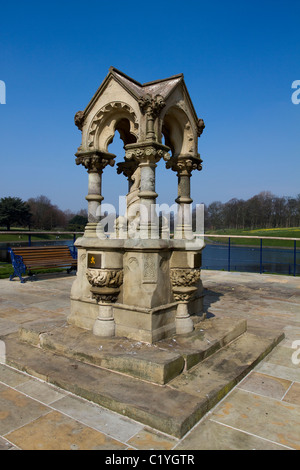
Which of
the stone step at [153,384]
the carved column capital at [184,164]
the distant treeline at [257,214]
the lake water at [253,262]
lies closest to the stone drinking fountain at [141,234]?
the carved column capital at [184,164]

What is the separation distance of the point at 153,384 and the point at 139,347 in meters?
0.56

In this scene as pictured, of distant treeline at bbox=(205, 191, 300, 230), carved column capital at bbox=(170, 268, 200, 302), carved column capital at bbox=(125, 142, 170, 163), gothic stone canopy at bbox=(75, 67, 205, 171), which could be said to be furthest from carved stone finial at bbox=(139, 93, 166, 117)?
distant treeline at bbox=(205, 191, 300, 230)

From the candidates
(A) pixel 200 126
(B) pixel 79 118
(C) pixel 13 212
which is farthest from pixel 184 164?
(C) pixel 13 212

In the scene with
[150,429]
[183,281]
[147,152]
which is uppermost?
[147,152]

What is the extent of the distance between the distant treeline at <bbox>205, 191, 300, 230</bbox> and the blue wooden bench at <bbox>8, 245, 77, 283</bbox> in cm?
5884

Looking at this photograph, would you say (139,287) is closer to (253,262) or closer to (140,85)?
(140,85)

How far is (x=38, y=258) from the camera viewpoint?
32.7 ft

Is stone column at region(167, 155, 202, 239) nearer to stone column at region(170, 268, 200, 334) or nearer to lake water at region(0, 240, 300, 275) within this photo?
stone column at region(170, 268, 200, 334)

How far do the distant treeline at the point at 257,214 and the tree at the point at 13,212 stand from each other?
34651 mm

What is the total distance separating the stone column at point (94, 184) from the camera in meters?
4.64

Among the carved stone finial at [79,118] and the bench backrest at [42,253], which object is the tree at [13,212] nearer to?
the bench backrest at [42,253]

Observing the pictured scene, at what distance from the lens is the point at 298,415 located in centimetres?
289

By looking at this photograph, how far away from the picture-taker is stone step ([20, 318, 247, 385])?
3328 mm

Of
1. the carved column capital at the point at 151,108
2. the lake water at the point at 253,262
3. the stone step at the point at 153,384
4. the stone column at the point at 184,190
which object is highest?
the carved column capital at the point at 151,108
